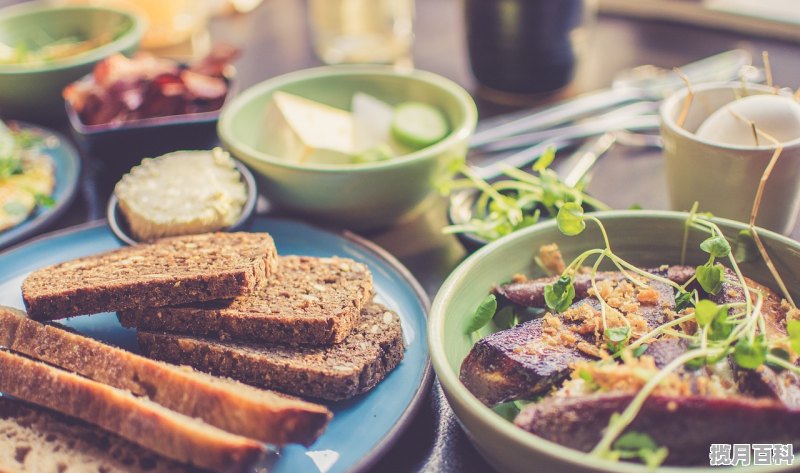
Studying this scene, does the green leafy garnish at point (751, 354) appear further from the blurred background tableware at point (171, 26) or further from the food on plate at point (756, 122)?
the blurred background tableware at point (171, 26)

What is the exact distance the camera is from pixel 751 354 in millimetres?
1059

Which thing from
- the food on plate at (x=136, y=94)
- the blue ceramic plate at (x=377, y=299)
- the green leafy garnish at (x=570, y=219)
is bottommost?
the blue ceramic plate at (x=377, y=299)

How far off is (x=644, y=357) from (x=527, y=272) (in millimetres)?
444

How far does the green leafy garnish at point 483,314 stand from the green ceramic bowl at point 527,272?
18 mm

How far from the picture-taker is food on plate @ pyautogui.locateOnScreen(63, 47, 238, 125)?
2156mm

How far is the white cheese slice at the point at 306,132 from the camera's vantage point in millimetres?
1956

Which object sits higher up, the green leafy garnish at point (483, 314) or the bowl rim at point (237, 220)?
the bowl rim at point (237, 220)

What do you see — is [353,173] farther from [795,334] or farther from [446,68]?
[446,68]

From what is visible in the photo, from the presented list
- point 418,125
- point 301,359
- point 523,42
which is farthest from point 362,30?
point 301,359

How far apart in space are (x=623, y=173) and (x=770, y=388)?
119 cm

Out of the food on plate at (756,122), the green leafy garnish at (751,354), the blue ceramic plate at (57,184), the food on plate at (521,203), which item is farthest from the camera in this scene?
the blue ceramic plate at (57,184)

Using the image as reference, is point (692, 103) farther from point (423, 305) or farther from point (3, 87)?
point (3, 87)

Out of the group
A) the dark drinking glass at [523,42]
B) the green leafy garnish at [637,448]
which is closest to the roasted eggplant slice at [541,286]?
the green leafy garnish at [637,448]

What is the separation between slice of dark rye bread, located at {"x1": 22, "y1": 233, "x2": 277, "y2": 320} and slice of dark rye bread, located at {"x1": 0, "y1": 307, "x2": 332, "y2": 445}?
0.08m
